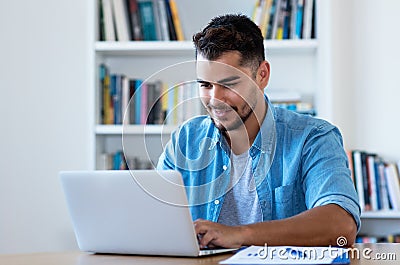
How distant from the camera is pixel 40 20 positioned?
3.19m

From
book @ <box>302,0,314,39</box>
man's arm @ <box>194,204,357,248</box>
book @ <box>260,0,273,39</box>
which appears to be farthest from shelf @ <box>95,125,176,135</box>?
man's arm @ <box>194,204,357,248</box>

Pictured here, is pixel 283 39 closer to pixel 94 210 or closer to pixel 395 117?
pixel 395 117

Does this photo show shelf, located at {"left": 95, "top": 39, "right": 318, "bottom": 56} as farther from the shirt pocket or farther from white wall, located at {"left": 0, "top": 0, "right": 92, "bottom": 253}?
the shirt pocket

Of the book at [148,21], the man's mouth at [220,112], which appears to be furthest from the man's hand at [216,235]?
the book at [148,21]

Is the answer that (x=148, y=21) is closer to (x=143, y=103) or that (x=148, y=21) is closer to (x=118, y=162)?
(x=143, y=103)

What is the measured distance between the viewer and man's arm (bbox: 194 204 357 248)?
143 centimetres

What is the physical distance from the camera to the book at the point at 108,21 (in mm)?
2996

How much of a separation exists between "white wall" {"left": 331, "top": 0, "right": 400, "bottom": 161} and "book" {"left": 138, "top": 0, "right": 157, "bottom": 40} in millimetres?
763

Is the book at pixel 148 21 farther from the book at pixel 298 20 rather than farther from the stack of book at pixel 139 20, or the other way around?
the book at pixel 298 20

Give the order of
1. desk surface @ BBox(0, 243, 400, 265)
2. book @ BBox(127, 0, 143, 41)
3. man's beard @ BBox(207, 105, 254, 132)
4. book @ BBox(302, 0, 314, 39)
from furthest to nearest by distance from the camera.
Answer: book @ BBox(127, 0, 143, 41) < book @ BBox(302, 0, 314, 39) < man's beard @ BBox(207, 105, 254, 132) < desk surface @ BBox(0, 243, 400, 265)

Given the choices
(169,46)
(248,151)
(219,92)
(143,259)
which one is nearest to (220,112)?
(219,92)

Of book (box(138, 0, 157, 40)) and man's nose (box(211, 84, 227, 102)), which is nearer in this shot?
man's nose (box(211, 84, 227, 102))

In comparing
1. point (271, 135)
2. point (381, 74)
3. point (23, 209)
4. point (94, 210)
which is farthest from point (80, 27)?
point (94, 210)

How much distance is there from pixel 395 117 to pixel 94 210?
5.97ft
